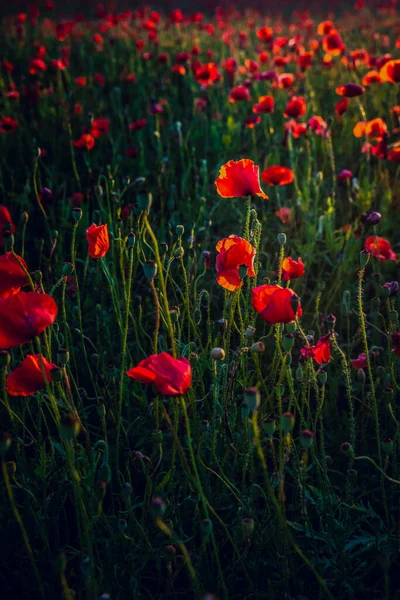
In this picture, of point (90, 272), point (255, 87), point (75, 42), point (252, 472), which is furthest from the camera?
point (75, 42)

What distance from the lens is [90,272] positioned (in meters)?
2.53

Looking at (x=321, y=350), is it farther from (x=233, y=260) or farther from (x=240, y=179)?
(x=240, y=179)

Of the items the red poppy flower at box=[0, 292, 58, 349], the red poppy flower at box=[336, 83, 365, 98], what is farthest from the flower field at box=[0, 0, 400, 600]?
the red poppy flower at box=[336, 83, 365, 98]

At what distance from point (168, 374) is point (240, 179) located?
0.69 meters

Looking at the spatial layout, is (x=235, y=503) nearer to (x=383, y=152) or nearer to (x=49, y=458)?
(x=49, y=458)

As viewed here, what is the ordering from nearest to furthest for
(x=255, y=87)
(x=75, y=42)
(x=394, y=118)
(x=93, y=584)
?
(x=93, y=584), (x=394, y=118), (x=255, y=87), (x=75, y=42)

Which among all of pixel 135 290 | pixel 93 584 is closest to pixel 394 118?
pixel 135 290

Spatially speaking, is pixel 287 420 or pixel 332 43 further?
pixel 332 43

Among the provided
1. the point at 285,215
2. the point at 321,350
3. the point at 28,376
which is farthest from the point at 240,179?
the point at 285,215

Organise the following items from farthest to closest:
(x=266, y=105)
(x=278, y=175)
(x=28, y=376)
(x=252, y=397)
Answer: (x=266, y=105), (x=278, y=175), (x=28, y=376), (x=252, y=397)

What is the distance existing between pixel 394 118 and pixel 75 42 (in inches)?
205

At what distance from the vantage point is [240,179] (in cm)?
158

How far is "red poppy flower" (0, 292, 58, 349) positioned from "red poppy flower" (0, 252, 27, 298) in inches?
9.3

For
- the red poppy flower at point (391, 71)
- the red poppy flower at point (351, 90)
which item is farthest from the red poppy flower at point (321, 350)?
the red poppy flower at point (391, 71)
